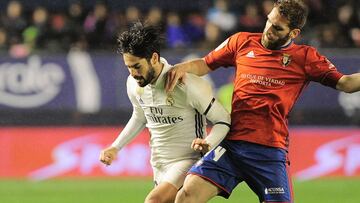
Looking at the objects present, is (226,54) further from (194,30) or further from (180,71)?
(194,30)

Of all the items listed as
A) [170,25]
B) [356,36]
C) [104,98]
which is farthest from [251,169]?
[170,25]

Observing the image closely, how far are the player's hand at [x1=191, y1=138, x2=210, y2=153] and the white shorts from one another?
465mm

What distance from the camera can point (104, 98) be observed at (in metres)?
16.1

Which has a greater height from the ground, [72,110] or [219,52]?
[219,52]

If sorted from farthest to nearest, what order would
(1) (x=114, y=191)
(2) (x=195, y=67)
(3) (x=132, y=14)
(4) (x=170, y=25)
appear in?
(3) (x=132, y=14) → (4) (x=170, y=25) → (1) (x=114, y=191) → (2) (x=195, y=67)

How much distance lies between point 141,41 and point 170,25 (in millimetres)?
10427

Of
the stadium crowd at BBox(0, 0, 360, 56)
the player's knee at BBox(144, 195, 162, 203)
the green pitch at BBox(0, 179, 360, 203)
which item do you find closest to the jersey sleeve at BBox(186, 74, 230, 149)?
the player's knee at BBox(144, 195, 162, 203)

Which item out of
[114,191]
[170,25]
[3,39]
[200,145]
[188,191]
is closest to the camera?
[200,145]

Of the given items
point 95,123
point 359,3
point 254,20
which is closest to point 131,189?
point 95,123

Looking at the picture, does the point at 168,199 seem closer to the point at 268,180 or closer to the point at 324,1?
the point at 268,180

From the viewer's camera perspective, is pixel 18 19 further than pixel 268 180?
Yes

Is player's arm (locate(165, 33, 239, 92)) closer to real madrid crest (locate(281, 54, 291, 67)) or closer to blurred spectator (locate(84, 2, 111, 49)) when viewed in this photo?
real madrid crest (locate(281, 54, 291, 67))

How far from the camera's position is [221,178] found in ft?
23.9

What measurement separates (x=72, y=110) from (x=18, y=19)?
248cm
